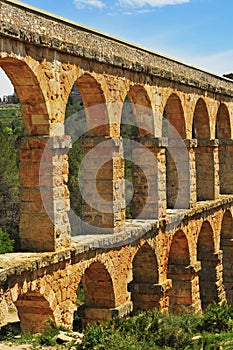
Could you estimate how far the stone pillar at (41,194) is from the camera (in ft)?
32.1

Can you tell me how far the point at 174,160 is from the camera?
52.7ft

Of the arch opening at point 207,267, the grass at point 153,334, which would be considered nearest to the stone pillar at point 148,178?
the grass at point 153,334

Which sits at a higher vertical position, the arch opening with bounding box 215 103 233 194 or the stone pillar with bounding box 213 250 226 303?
the arch opening with bounding box 215 103 233 194

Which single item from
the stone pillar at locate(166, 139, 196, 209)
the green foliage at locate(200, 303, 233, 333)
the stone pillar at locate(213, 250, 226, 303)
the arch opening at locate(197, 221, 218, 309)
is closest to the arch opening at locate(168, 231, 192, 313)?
the stone pillar at locate(166, 139, 196, 209)

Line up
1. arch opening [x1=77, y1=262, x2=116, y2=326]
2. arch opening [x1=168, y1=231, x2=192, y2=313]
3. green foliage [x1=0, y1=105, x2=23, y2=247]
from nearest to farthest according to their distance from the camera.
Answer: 1. arch opening [x1=77, y1=262, x2=116, y2=326]
2. arch opening [x1=168, y1=231, x2=192, y2=313]
3. green foliage [x1=0, y1=105, x2=23, y2=247]

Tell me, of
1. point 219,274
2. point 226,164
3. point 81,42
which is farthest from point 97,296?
point 226,164

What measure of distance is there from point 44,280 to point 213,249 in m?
8.89

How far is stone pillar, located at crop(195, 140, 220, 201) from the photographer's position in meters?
17.5

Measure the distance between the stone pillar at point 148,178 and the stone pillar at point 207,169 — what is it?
373 centimetres

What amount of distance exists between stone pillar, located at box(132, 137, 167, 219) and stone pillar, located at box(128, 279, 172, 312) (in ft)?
5.00

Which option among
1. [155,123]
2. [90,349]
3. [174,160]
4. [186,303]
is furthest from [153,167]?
[90,349]

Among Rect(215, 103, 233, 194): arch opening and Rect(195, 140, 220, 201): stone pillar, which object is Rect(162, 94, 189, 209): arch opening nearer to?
Rect(195, 140, 220, 201): stone pillar

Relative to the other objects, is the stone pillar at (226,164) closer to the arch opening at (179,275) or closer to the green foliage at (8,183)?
the arch opening at (179,275)

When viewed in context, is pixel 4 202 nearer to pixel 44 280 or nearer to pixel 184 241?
pixel 184 241
